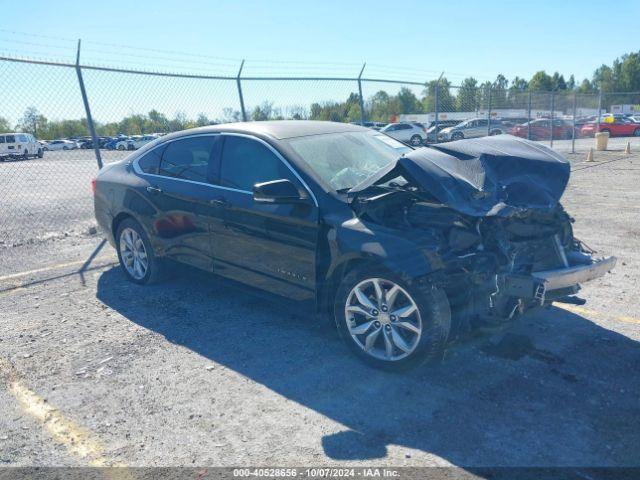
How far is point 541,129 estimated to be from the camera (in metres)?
24.5

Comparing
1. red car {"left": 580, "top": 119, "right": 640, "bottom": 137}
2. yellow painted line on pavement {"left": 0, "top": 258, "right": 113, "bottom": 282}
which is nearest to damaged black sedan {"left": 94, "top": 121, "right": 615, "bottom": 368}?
yellow painted line on pavement {"left": 0, "top": 258, "right": 113, "bottom": 282}

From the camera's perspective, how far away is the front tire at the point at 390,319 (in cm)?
356

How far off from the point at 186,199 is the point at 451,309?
268 cm

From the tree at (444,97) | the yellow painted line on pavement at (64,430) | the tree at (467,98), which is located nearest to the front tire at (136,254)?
the yellow painted line on pavement at (64,430)

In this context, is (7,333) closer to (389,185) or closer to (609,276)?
(389,185)

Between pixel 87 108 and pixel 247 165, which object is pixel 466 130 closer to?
pixel 87 108

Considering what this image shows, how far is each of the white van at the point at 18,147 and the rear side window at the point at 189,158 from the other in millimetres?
25396

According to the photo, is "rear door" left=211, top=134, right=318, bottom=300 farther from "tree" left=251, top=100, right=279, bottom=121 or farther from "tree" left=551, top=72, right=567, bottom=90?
"tree" left=551, top=72, right=567, bottom=90

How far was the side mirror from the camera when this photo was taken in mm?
3994

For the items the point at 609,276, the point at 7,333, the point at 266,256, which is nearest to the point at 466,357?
the point at 266,256

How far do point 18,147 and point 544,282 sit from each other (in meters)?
31.1

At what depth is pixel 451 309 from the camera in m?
3.69

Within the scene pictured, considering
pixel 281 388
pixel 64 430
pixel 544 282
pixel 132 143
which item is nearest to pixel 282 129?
pixel 281 388

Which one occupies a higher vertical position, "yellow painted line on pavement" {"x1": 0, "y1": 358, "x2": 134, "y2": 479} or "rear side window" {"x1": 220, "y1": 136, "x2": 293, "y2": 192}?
"rear side window" {"x1": 220, "y1": 136, "x2": 293, "y2": 192}
